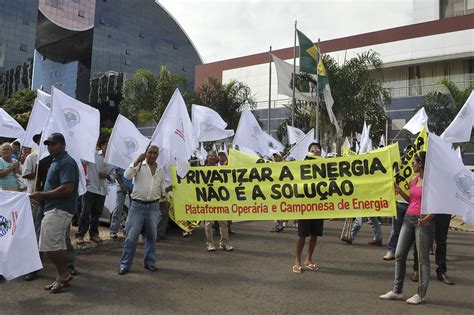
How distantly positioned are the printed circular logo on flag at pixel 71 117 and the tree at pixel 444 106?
22.9 m

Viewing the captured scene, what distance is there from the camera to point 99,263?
6926mm

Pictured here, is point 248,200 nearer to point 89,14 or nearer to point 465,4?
point 465,4

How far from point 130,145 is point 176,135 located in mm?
1146

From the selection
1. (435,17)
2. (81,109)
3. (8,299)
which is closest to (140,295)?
(8,299)

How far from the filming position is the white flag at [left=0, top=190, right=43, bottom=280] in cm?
516

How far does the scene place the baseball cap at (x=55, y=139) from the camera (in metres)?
5.40

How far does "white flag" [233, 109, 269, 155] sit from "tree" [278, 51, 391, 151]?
32.3 feet

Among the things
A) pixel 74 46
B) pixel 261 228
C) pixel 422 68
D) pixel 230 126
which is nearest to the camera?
pixel 261 228

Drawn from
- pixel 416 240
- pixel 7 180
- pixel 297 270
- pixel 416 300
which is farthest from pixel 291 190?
pixel 7 180

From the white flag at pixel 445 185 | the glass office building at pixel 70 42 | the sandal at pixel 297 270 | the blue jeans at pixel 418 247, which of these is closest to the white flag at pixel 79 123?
the sandal at pixel 297 270

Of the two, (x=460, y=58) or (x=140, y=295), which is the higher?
(x=460, y=58)

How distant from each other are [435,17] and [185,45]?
64353 mm

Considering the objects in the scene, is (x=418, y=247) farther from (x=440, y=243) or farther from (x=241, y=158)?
(x=241, y=158)

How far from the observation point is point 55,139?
17.8 feet
